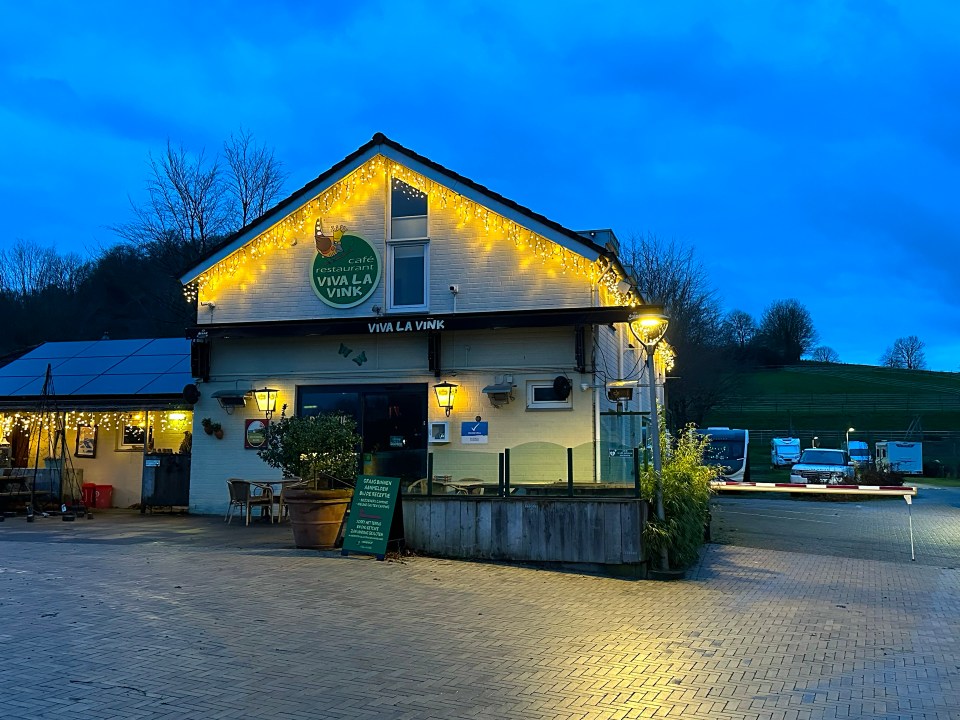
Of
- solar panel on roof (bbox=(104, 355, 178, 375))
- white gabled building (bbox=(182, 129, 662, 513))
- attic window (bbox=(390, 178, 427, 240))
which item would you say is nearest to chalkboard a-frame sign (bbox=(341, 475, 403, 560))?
white gabled building (bbox=(182, 129, 662, 513))

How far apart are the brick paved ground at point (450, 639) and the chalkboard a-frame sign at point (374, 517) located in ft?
1.04

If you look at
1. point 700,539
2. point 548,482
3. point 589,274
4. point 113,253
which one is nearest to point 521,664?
point 548,482

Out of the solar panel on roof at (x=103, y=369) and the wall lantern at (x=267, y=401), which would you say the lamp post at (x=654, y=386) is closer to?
the wall lantern at (x=267, y=401)

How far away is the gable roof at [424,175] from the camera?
15.3 m

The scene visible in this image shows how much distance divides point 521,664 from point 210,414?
1217cm

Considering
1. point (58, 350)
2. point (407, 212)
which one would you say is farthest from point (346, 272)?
point (58, 350)

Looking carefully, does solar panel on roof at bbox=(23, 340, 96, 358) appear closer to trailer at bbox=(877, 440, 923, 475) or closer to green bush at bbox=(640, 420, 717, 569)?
green bush at bbox=(640, 420, 717, 569)

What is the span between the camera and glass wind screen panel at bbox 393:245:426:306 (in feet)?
54.6

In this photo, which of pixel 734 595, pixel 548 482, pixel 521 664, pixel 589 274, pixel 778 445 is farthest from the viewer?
pixel 778 445

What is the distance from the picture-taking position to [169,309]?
40031mm

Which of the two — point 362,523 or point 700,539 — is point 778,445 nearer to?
point 700,539

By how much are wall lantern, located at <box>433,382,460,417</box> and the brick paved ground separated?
181 inches

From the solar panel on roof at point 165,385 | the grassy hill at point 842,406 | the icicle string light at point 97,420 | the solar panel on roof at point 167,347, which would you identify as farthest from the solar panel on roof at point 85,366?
the grassy hill at point 842,406

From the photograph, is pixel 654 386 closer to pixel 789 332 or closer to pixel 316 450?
pixel 316 450
